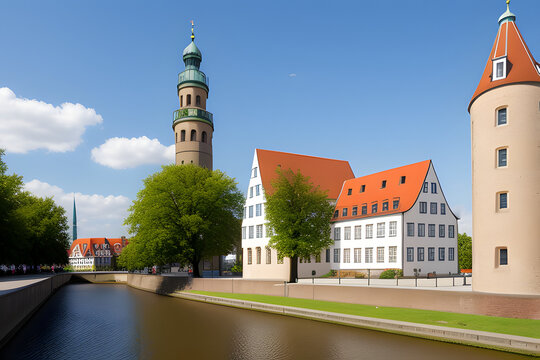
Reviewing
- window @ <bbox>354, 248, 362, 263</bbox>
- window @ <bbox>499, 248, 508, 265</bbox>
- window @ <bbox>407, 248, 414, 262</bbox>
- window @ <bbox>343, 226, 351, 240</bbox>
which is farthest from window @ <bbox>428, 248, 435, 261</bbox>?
window @ <bbox>499, 248, 508, 265</bbox>

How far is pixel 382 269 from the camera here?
1949 inches

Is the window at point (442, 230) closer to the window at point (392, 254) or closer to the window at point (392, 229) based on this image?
the window at point (392, 229)

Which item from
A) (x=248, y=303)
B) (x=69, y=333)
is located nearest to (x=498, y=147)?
(x=248, y=303)

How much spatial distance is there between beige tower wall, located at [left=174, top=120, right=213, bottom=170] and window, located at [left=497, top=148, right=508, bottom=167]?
50879mm

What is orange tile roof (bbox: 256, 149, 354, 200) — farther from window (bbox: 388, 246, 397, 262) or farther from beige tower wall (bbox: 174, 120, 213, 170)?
beige tower wall (bbox: 174, 120, 213, 170)

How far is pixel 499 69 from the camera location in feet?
89.5

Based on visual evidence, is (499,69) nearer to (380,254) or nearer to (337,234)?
(380,254)

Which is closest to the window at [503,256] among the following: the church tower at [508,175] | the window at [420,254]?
the church tower at [508,175]

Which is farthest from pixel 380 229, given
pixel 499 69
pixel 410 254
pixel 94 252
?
pixel 94 252

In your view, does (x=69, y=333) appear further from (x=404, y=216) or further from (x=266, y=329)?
(x=404, y=216)

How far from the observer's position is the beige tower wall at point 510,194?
24672mm

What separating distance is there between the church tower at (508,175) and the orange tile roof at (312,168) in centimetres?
2974

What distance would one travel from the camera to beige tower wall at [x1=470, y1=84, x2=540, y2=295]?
80.9 ft

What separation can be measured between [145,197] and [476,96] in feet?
116
